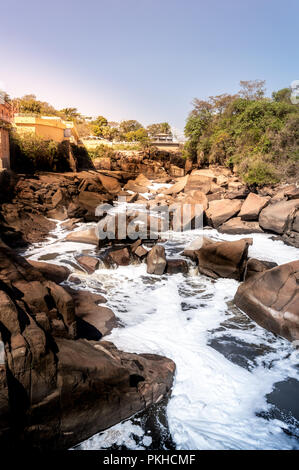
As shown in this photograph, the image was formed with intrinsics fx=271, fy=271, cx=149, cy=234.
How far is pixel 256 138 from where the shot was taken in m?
18.8

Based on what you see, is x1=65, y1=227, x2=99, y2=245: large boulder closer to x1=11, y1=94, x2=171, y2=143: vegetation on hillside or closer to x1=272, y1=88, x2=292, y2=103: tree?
x1=272, y1=88, x2=292, y2=103: tree

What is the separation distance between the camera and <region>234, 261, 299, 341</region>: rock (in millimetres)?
5285

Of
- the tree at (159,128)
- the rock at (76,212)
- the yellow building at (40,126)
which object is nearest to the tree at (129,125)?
the tree at (159,128)

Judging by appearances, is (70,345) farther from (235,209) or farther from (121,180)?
(121,180)

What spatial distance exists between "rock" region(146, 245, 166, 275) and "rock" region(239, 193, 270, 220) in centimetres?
560

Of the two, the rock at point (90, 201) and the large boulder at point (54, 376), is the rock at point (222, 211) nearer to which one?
the rock at point (90, 201)

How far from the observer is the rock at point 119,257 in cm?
905

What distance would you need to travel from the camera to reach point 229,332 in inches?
222

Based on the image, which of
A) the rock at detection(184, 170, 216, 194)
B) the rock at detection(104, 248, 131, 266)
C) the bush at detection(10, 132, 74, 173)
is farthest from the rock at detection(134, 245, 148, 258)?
the bush at detection(10, 132, 74, 173)

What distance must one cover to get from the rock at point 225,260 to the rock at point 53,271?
13.6 ft

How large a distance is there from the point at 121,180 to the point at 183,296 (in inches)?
754

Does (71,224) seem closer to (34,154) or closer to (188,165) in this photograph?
(34,154)

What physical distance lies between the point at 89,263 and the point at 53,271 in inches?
51.0

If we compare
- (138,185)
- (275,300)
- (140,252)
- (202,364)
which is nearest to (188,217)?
(140,252)
